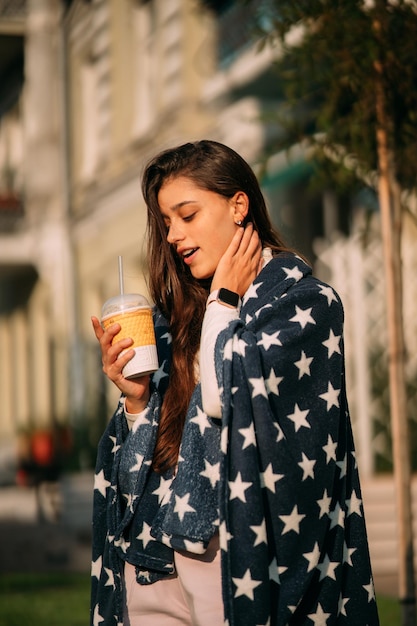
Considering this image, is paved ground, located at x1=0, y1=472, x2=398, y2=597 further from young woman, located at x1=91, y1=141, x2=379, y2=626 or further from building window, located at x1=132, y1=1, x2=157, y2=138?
young woman, located at x1=91, y1=141, x2=379, y2=626

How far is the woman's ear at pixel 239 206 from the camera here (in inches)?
110

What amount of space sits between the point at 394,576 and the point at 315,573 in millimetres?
5839

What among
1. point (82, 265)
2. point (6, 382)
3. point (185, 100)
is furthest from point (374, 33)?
point (6, 382)

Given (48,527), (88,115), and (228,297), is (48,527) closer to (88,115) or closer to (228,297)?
(88,115)

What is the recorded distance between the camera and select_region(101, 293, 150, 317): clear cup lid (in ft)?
9.01

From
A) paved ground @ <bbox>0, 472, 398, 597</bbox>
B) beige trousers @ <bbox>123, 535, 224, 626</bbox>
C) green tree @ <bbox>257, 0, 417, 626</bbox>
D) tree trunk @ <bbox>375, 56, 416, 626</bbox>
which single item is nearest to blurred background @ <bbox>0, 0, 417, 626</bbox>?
paved ground @ <bbox>0, 472, 398, 597</bbox>

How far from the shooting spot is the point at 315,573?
2596 mm

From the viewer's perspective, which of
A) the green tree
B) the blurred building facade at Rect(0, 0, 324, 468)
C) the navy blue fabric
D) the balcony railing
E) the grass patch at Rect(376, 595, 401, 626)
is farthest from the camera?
the balcony railing

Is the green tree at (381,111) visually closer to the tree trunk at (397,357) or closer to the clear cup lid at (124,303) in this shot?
the tree trunk at (397,357)

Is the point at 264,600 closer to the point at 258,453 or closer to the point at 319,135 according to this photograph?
the point at 258,453

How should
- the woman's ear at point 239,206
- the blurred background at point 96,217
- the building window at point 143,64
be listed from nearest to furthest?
the woman's ear at point 239,206, the blurred background at point 96,217, the building window at point 143,64

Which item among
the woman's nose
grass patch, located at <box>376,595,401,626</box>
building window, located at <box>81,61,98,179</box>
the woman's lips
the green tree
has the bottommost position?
grass patch, located at <box>376,595,401,626</box>

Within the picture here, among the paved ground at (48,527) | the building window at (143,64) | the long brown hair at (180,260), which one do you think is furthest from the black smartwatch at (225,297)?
the building window at (143,64)

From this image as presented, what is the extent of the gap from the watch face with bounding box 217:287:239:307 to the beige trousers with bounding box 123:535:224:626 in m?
0.53
